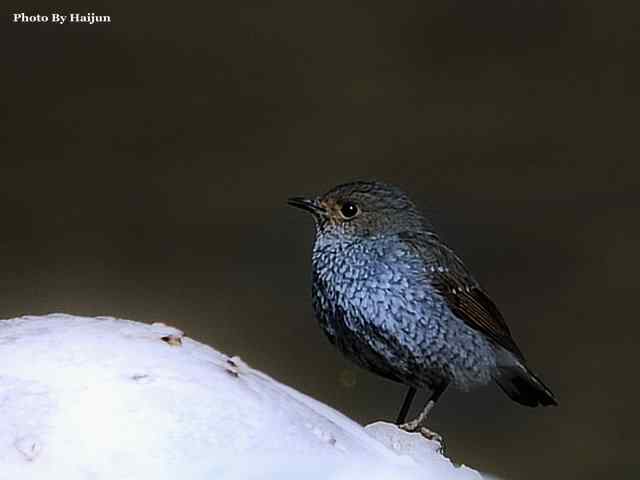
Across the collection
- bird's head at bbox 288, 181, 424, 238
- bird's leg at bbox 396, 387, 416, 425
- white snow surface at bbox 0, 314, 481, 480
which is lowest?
bird's leg at bbox 396, 387, 416, 425

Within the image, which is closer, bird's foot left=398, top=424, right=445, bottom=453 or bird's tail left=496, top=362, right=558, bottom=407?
bird's foot left=398, top=424, right=445, bottom=453

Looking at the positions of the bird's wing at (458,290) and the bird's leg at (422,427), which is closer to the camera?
the bird's leg at (422,427)

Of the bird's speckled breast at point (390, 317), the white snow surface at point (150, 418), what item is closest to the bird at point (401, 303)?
the bird's speckled breast at point (390, 317)

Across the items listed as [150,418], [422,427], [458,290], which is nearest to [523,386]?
[458,290]

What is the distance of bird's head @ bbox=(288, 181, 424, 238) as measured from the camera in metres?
1.77

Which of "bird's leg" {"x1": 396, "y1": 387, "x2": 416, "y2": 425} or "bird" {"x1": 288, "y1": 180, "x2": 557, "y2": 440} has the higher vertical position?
"bird" {"x1": 288, "y1": 180, "x2": 557, "y2": 440}

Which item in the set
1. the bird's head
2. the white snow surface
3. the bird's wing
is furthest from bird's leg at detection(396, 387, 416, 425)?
the white snow surface

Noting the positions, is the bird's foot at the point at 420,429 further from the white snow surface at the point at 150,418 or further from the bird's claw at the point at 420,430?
the white snow surface at the point at 150,418

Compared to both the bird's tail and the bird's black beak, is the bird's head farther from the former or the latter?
the bird's tail

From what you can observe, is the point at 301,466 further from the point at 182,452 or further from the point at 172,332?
the point at 172,332

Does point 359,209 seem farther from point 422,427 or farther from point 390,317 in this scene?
point 422,427

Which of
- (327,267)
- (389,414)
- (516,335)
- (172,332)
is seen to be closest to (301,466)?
(172,332)

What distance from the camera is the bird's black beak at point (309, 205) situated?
176 cm

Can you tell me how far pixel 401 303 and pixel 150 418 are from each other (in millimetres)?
664
